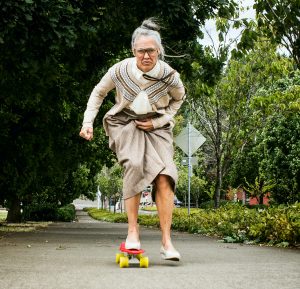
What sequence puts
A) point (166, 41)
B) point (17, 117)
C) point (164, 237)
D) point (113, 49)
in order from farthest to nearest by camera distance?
point (17, 117) < point (113, 49) < point (166, 41) < point (164, 237)

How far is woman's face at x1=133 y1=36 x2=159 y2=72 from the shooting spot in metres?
4.50

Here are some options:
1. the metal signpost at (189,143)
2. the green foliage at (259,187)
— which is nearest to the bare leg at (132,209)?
the metal signpost at (189,143)

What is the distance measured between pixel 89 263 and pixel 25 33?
4.32 m

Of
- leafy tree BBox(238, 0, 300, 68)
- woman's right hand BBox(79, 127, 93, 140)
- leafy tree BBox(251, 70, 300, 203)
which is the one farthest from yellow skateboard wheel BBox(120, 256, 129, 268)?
leafy tree BBox(251, 70, 300, 203)

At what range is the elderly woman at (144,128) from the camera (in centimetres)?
447

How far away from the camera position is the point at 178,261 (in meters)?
4.62

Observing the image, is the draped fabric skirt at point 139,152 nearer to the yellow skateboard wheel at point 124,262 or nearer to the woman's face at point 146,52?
the woman's face at point 146,52

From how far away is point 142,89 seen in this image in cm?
458

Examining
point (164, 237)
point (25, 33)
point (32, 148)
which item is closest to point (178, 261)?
point (164, 237)

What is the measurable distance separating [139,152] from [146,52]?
763 mm

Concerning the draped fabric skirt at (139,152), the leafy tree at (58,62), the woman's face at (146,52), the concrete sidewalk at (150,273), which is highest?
the leafy tree at (58,62)

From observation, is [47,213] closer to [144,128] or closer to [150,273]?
[144,128]

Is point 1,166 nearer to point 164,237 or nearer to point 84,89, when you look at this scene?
point 84,89

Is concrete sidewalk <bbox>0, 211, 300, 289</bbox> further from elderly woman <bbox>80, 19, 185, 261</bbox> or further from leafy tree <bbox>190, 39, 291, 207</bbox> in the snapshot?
leafy tree <bbox>190, 39, 291, 207</bbox>
